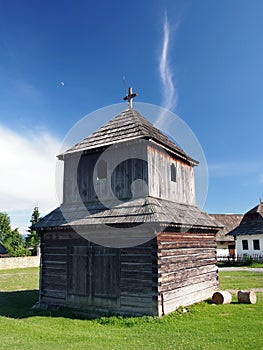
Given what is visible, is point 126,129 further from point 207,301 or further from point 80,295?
point 207,301

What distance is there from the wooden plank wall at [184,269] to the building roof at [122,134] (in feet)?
12.5

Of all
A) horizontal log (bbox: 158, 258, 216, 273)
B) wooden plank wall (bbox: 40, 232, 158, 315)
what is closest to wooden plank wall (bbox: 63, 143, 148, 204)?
wooden plank wall (bbox: 40, 232, 158, 315)

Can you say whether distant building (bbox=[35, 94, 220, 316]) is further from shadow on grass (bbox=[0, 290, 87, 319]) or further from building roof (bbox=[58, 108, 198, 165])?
shadow on grass (bbox=[0, 290, 87, 319])

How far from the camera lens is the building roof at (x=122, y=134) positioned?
12914 millimetres

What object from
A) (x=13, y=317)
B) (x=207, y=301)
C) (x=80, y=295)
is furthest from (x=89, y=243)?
(x=207, y=301)

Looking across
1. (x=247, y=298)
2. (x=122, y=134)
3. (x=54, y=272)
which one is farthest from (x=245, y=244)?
(x=54, y=272)

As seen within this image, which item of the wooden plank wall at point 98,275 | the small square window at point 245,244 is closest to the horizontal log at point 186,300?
the wooden plank wall at point 98,275

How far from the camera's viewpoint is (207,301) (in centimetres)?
1360

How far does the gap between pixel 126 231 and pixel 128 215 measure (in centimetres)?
62

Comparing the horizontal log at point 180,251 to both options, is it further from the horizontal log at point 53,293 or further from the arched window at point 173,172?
the horizontal log at point 53,293

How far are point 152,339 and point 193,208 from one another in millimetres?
7677

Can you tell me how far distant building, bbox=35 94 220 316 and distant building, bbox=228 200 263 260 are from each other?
21.8 meters

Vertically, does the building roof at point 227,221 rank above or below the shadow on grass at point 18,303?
above

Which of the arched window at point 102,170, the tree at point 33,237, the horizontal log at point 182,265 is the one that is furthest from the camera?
the tree at point 33,237
